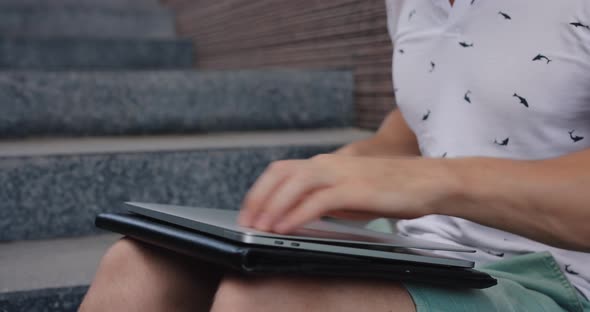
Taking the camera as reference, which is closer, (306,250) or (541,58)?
(306,250)

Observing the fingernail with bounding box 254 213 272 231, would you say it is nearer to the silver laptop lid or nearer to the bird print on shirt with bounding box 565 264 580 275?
the silver laptop lid

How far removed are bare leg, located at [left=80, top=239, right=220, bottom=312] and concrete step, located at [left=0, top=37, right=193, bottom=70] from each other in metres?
1.89

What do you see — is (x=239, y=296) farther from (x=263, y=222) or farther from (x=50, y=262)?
(x=50, y=262)

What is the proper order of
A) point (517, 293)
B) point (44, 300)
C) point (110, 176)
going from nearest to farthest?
point (517, 293), point (44, 300), point (110, 176)

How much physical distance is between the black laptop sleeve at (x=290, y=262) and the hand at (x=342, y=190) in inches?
0.9

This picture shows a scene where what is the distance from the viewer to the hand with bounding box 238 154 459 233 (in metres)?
0.46

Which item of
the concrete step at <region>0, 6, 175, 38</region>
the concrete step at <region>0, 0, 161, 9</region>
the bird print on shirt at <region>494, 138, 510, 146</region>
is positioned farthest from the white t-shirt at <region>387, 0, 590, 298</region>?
the concrete step at <region>0, 0, 161, 9</region>

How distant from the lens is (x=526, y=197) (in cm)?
54

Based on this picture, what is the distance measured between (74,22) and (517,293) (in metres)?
2.68

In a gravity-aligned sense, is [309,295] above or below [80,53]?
below

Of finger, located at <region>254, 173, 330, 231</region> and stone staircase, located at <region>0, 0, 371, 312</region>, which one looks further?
stone staircase, located at <region>0, 0, 371, 312</region>

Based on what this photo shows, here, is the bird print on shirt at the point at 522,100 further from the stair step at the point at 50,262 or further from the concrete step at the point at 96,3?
the concrete step at the point at 96,3

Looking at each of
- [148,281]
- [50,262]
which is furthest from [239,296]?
[50,262]

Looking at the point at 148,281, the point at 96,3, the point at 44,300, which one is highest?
the point at 96,3
